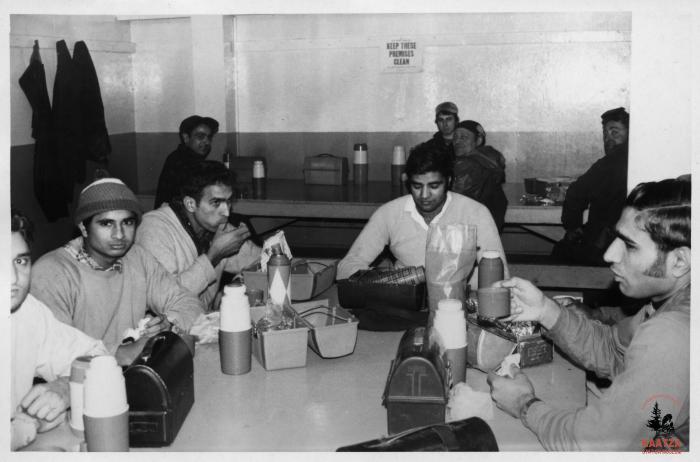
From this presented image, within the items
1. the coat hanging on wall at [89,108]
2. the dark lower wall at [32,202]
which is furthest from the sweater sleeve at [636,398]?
the coat hanging on wall at [89,108]

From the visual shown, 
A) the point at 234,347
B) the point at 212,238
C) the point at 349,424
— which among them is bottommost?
the point at 349,424

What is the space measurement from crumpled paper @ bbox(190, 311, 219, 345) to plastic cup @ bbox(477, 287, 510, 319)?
30.5 inches

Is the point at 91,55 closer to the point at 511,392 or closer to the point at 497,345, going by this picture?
the point at 497,345

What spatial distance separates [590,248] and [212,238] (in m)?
2.27

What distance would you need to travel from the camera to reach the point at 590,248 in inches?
163

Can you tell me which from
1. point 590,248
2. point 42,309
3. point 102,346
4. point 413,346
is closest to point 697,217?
point 413,346

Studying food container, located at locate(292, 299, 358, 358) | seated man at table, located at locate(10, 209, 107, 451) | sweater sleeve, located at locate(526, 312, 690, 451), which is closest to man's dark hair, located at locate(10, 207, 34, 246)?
seated man at table, located at locate(10, 209, 107, 451)

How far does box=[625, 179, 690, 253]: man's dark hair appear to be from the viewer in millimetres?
1667

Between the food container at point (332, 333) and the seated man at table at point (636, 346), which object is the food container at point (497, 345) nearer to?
the seated man at table at point (636, 346)

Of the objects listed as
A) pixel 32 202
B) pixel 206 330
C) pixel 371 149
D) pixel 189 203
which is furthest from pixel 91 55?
pixel 206 330

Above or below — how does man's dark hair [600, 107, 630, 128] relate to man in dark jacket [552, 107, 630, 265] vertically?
above

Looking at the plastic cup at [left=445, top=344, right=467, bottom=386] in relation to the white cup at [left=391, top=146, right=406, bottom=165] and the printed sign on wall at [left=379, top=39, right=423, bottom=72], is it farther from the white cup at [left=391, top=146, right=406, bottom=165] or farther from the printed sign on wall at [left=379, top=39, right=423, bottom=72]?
the printed sign on wall at [left=379, top=39, right=423, bottom=72]

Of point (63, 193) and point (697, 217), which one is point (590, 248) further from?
point (63, 193)

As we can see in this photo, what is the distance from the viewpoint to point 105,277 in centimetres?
229
